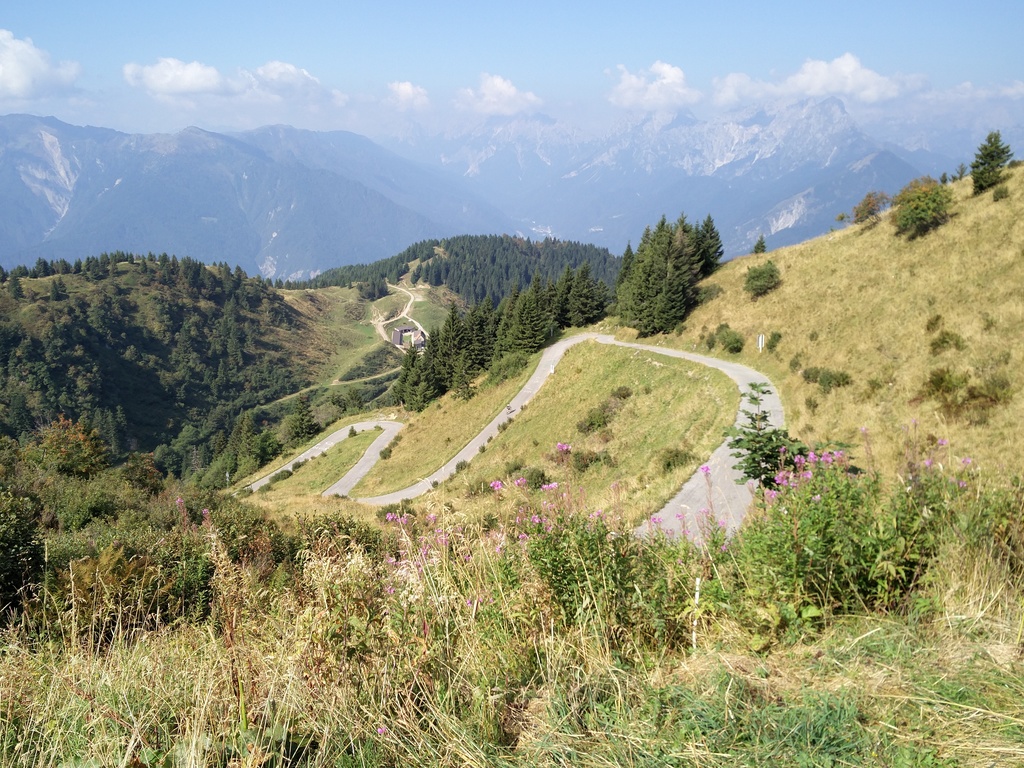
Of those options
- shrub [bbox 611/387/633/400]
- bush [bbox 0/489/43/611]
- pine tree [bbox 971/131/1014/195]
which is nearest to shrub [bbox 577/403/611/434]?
shrub [bbox 611/387/633/400]

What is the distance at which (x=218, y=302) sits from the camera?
17338cm

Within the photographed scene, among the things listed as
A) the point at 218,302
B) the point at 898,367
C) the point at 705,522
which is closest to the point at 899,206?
the point at 898,367

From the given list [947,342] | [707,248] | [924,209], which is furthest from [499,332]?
[947,342]

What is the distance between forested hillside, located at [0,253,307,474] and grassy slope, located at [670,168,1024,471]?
9586cm

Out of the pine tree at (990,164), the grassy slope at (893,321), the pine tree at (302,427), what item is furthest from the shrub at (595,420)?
the pine tree at (302,427)

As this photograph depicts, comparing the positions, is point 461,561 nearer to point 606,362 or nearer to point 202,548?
point 202,548

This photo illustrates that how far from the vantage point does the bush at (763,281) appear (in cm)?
3391

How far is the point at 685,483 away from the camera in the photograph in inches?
580

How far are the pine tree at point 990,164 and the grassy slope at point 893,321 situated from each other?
0.80m

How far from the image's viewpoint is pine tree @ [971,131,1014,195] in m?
27.7

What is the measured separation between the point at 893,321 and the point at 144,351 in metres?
162

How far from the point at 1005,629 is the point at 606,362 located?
112 feet

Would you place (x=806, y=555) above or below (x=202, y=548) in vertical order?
above

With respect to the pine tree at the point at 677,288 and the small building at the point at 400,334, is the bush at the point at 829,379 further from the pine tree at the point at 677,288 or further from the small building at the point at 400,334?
the small building at the point at 400,334
